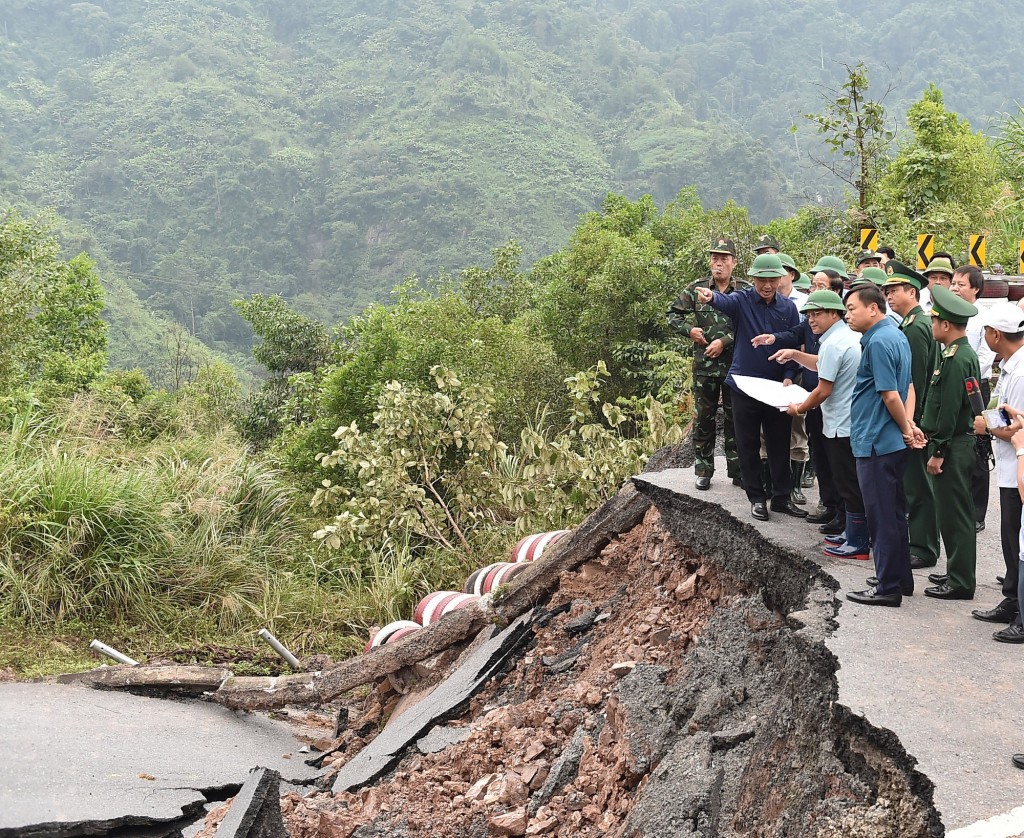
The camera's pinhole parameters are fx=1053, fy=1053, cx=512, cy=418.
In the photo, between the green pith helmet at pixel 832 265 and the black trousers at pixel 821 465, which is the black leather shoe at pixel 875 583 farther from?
the green pith helmet at pixel 832 265

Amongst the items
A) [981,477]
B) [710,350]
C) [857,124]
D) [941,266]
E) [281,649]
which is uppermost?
[857,124]

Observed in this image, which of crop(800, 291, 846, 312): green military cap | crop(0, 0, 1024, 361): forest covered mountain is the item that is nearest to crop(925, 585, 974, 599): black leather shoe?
crop(800, 291, 846, 312): green military cap

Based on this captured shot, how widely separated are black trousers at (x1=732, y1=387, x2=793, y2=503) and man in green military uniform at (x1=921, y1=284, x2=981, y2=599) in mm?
1143

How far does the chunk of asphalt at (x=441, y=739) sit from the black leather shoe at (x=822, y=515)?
243 centimetres

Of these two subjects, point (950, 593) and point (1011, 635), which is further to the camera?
point (950, 593)

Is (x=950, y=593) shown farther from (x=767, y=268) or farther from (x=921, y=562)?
(x=767, y=268)

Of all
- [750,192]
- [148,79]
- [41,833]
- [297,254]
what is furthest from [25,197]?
[41,833]

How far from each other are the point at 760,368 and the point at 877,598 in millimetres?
1987

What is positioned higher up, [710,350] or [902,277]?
[902,277]

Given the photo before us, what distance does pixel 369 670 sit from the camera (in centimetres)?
773

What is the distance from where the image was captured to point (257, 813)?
17.1 ft

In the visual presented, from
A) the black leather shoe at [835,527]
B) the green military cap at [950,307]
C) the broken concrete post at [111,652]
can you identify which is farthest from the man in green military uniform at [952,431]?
the broken concrete post at [111,652]

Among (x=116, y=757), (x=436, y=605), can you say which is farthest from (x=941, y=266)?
(x=116, y=757)

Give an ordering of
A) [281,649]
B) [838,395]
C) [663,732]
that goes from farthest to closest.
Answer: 1. [281,649]
2. [838,395]
3. [663,732]
